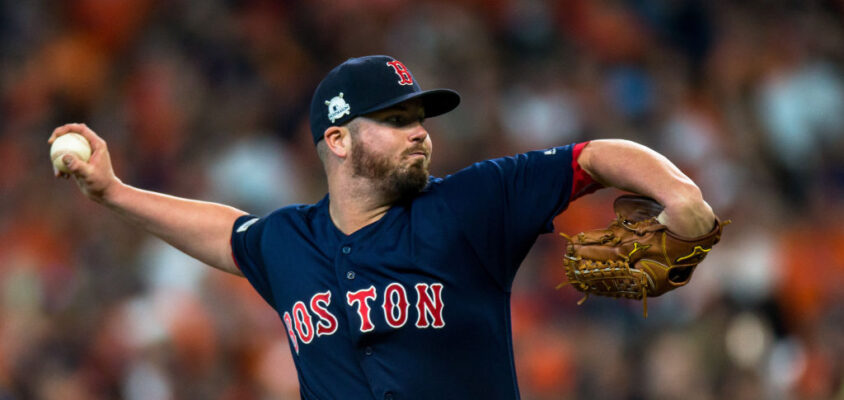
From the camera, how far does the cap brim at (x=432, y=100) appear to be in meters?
2.85

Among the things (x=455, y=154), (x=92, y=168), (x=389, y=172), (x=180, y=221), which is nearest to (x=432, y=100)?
(x=389, y=172)

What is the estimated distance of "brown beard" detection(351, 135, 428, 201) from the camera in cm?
288

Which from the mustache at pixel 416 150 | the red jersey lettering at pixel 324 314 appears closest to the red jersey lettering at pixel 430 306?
the red jersey lettering at pixel 324 314

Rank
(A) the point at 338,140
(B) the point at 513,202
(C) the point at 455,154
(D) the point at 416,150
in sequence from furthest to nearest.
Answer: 1. (C) the point at 455,154
2. (A) the point at 338,140
3. (D) the point at 416,150
4. (B) the point at 513,202

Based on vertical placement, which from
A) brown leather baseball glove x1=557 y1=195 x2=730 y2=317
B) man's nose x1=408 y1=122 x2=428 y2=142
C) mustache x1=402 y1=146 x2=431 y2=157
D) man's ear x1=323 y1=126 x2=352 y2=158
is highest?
man's ear x1=323 y1=126 x2=352 y2=158

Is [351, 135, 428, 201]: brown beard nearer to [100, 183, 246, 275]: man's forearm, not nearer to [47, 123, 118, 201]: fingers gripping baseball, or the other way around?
[100, 183, 246, 275]: man's forearm

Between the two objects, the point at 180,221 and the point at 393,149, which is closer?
the point at 393,149

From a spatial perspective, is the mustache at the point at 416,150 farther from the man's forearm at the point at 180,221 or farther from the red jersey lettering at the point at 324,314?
the man's forearm at the point at 180,221

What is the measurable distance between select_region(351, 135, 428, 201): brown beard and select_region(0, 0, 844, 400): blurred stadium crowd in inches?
110

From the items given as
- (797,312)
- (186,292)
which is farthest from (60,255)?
(797,312)

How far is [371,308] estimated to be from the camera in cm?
280

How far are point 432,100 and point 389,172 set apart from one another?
26cm

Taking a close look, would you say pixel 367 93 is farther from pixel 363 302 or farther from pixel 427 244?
pixel 363 302

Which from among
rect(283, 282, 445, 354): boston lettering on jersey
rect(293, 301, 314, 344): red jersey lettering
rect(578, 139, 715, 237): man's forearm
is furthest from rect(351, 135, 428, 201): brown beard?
rect(578, 139, 715, 237): man's forearm
